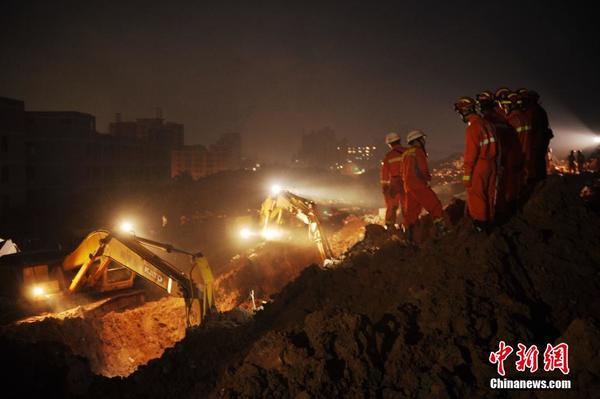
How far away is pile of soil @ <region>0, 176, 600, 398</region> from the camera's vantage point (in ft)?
10.5

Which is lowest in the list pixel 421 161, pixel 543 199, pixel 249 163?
pixel 543 199

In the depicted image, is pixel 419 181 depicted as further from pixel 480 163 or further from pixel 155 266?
pixel 155 266

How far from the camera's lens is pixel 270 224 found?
13.8m

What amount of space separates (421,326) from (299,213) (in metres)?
8.90

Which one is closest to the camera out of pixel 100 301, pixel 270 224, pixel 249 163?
pixel 100 301

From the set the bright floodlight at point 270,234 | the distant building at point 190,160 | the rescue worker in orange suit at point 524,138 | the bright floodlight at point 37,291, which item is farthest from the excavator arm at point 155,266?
the distant building at point 190,160

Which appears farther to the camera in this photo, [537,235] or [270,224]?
[270,224]

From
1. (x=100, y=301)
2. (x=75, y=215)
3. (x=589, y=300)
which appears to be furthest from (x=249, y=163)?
(x=589, y=300)

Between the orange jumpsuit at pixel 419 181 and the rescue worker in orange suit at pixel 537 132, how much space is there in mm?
1474

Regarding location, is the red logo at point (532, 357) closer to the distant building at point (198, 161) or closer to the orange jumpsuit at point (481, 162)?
the orange jumpsuit at point (481, 162)

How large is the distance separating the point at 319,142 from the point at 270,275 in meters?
96.2

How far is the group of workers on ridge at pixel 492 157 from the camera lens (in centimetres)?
527

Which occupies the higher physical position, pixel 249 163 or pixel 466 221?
pixel 249 163

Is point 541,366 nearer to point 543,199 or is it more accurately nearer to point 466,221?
point 466,221
